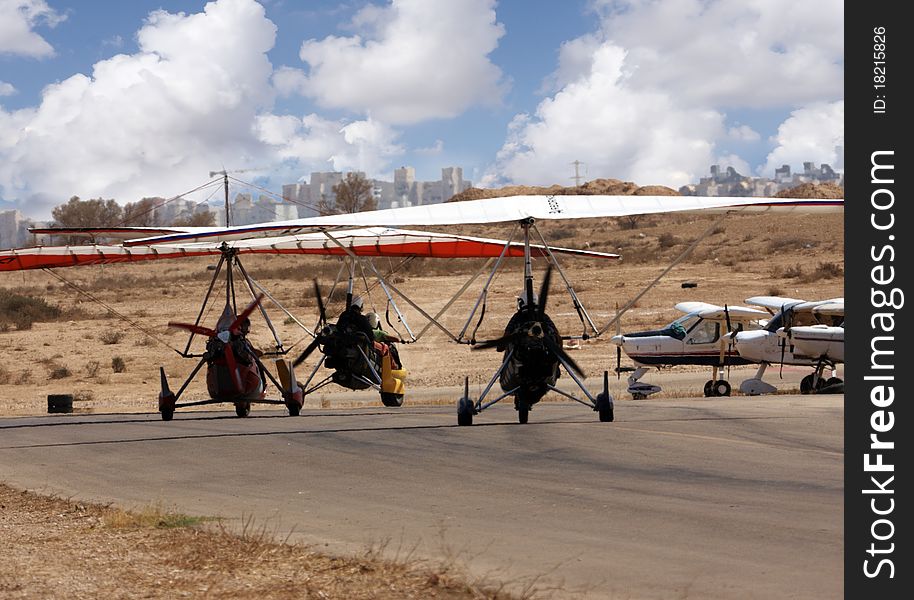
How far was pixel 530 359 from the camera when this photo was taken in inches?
647

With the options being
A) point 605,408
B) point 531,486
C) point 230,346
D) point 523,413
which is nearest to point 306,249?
point 230,346

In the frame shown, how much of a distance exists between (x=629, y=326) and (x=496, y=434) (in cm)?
2770

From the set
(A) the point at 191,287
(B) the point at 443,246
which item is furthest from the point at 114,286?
(B) the point at 443,246

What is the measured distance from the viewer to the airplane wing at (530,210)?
1767 centimetres

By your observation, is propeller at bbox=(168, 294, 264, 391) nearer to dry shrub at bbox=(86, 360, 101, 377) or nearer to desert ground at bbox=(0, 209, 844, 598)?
desert ground at bbox=(0, 209, 844, 598)

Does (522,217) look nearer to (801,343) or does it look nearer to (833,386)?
(801,343)

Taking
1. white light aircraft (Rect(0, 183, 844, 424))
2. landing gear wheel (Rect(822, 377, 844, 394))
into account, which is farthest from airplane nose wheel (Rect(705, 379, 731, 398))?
white light aircraft (Rect(0, 183, 844, 424))

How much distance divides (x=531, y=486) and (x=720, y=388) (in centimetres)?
1501

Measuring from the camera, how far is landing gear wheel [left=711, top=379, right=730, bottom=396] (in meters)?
25.3

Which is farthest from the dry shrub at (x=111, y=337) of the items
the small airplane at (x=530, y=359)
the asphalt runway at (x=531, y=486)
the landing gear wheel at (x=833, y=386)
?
the small airplane at (x=530, y=359)

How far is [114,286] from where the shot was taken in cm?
7569

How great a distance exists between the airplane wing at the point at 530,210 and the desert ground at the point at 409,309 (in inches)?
60.9
